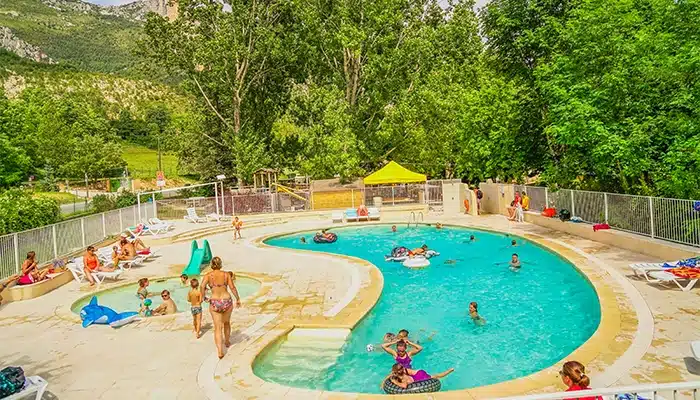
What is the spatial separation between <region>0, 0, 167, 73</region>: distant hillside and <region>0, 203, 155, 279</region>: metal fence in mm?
134599

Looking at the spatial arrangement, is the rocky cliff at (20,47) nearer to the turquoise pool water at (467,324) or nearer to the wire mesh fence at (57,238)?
the wire mesh fence at (57,238)

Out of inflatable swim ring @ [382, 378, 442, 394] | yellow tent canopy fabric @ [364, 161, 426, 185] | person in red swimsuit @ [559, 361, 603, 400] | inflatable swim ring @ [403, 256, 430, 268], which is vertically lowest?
inflatable swim ring @ [382, 378, 442, 394]

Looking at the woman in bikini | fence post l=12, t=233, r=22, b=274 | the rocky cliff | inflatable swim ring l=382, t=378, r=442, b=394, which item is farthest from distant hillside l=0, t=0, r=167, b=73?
inflatable swim ring l=382, t=378, r=442, b=394

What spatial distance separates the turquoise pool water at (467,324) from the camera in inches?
344

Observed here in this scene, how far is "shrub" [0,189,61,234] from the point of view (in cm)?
2008

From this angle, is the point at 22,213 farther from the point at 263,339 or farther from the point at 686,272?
the point at 686,272

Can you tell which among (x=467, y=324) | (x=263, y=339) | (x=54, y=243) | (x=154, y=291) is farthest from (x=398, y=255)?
(x=54, y=243)

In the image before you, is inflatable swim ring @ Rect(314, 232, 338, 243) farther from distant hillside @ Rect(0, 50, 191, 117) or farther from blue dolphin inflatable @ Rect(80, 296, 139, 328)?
distant hillside @ Rect(0, 50, 191, 117)

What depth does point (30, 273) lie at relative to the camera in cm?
1362

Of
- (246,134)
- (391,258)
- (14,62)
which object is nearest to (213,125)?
(246,134)

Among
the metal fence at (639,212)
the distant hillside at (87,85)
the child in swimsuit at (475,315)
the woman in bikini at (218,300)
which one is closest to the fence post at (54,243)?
the woman in bikini at (218,300)

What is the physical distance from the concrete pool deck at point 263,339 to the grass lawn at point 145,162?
61.3 metres

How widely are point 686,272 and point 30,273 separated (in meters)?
15.9

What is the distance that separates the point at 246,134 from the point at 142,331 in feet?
93.1
